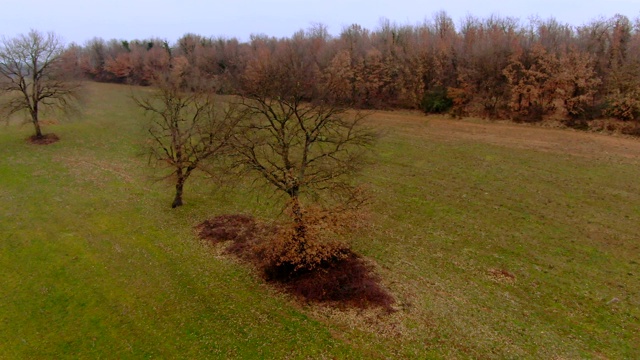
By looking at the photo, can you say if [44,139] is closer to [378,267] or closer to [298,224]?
[298,224]

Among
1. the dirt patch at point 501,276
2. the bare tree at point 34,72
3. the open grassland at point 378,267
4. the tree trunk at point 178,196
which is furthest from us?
the bare tree at point 34,72

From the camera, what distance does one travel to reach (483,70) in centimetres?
5125

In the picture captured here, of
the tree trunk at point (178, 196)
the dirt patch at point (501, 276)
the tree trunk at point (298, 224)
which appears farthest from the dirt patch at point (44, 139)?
the dirt patch at point (501, 276)

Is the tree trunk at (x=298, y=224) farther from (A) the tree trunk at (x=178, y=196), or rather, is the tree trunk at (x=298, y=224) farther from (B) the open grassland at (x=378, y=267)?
(A) the tree trunk at (x=178, y=196)

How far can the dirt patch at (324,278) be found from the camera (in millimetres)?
18031

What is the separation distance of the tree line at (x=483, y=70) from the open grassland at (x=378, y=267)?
10930mm

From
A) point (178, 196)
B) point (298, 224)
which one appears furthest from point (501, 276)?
point (178, 196)

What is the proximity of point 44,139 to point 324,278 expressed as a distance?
1577 inches

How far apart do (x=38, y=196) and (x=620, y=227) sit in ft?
134

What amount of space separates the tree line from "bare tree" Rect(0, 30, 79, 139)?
16079 mm

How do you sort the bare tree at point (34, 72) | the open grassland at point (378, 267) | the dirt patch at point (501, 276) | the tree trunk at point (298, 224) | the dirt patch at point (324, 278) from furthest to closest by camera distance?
the bare tree at point (34, 72) → the dirt patch at point (501, 276) → the tree trunk at point (298, 224) → the dirt patch at point (324, 278) → the open grassland at point (378, 267)

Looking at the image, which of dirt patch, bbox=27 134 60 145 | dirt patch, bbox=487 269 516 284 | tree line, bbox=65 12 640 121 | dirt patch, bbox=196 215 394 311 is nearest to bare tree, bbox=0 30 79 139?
dirt patch, bbox=27 134 60 145

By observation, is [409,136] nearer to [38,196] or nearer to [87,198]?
[87,198]

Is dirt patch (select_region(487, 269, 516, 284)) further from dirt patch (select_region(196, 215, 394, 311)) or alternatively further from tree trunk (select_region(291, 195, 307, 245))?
tree trunk (select_region(291, 195, 307, 245))
